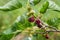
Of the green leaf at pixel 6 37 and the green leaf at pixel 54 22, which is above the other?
the green leaf at pixel 54 22

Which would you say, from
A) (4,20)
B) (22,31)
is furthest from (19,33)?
(4,20)

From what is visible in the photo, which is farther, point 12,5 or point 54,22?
point 54,22

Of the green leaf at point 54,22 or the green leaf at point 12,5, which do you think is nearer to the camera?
the green leaf at point 12,5

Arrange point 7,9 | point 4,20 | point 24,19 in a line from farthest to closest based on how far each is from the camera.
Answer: point 4,20, point 24,19, point 7,9

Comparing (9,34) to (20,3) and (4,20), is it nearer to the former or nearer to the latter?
(20,3)

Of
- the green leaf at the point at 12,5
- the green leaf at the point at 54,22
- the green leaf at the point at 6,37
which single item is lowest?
the green leaf at the point at 6,37

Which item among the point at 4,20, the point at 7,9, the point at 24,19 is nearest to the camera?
the point at 7,9

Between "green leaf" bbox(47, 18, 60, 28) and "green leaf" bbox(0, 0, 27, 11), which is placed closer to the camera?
"green leaf" bbox(0, 0, 27, 11)

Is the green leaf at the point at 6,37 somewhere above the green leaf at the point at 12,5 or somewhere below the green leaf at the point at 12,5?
below

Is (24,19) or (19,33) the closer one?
(19,33)

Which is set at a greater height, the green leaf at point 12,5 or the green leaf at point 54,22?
the green leaf at point 12,5

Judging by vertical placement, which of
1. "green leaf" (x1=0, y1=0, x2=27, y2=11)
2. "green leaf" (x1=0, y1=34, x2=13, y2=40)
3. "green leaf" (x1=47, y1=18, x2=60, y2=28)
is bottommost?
"green leaf" (x1=0, y1=34, x2=13, y2=40)
